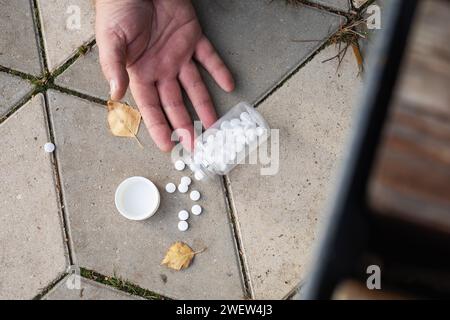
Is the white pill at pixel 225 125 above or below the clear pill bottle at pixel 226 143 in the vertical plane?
above

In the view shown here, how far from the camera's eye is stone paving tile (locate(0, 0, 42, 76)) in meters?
2.06

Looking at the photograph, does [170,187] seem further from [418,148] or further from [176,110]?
[418,148]

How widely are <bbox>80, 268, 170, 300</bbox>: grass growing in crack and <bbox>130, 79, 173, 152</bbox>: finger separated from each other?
1.72 feet

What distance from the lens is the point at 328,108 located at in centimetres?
202

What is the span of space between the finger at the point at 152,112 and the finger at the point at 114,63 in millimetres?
194

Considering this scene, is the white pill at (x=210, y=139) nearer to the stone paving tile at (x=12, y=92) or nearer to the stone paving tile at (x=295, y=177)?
the stone paving tile at (x=295, y=177)

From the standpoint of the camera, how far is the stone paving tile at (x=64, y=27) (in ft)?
6.78

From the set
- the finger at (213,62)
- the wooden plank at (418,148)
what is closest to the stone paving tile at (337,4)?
the finger at (213,62)

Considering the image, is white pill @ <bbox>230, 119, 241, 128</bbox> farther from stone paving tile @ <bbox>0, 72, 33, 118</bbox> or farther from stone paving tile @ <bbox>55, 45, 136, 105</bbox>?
stone paving tile @ <bbox>0, 72, 33, 118</bbox>

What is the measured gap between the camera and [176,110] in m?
1.93

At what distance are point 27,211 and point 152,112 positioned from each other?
62 centimetres
